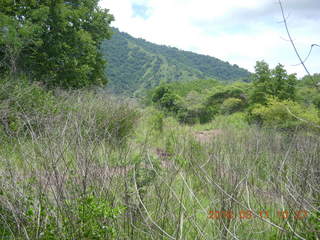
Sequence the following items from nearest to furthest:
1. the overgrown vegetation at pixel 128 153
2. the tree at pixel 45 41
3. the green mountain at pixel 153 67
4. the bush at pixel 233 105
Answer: the overgrown vegetation at pixel 128 153
the tree at pixel 45 41
the bush at pixel 233 105
the green mountain at pixel 153 67

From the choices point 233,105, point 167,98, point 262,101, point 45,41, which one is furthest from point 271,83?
point 45,41

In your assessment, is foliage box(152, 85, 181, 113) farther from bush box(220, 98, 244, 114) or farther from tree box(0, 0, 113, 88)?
tree box(0, 0, 113, 88)

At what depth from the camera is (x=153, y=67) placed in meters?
55.5

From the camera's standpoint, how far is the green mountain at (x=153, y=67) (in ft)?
150

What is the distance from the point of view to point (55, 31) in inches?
420

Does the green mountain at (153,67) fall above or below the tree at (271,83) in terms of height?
above

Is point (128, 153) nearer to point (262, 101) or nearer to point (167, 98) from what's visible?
point (262, 101)

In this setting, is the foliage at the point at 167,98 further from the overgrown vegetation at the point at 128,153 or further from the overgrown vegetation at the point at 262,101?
the overgrown vegetation at the point at 128,153

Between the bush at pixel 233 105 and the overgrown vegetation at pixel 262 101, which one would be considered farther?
the bush at pixel 233 105

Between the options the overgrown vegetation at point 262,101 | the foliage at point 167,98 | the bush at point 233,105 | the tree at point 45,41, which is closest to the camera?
the tree at point 45,41

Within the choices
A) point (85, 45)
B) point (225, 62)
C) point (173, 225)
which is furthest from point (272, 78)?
point (225, 62)

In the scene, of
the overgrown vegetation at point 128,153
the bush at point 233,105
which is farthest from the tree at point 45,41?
the bush at point 233,105

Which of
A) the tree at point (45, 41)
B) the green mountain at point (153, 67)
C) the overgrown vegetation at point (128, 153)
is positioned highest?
the green mountain at point (153, 67)

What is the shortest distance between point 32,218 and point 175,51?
80.2m
